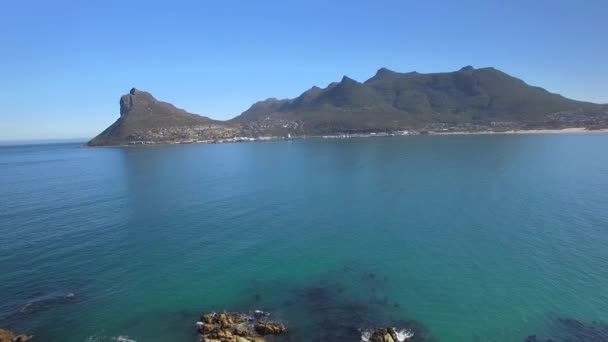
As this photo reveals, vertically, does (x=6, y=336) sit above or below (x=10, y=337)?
above

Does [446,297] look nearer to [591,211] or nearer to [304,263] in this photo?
[304,263]

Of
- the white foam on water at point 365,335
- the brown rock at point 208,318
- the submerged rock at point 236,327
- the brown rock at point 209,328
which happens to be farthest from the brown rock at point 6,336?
the white foam on water at point 365,335

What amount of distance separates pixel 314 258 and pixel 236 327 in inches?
691

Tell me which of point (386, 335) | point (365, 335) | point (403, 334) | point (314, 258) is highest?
point (314, 258)

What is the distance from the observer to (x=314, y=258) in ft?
157

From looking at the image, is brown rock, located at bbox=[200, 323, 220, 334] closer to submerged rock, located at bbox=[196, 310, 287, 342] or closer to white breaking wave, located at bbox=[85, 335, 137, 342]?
submerged rock, located at bbox=[196, 310, 287, 342]

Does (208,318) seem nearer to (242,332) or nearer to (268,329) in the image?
(242,332)

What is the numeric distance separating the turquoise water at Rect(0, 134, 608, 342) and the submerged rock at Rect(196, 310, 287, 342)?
146 cm

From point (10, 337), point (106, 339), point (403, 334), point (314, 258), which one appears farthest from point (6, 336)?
point (403, 334)

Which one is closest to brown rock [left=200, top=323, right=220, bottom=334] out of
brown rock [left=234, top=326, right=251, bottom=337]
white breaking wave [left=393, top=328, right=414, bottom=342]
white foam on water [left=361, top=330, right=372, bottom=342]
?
brown rock [left=234, top=326, right=251, bottom=337]

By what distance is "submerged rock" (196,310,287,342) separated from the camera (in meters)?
30.5

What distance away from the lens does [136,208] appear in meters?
76.2

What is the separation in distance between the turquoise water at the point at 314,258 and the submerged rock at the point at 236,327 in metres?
1.46

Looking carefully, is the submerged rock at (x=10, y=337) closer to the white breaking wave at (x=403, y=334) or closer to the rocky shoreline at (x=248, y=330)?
the rocky shoreline at (x=248, y=330)
